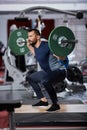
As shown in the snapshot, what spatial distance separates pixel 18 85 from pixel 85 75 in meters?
2.41

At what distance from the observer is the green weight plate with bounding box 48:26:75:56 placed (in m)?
4.64

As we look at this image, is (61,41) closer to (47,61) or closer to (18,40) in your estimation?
(47,61)

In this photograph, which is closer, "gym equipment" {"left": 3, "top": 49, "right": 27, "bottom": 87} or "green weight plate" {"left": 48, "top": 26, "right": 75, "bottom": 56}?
"green weight plate" {"left": 48, "top": 26, "right": 75, "bottom": 56}

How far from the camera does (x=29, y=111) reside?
16.8ft

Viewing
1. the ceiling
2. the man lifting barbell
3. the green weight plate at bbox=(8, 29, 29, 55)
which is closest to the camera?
the man lifting barbell

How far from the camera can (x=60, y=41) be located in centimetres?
473

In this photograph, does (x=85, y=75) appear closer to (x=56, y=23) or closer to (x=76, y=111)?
(x=56, y=23)

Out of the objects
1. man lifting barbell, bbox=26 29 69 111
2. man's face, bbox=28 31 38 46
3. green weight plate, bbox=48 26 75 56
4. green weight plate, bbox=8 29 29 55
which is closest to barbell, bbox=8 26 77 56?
green weight plate, bbox=48 26 75 56

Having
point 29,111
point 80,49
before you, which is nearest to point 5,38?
point 80,49

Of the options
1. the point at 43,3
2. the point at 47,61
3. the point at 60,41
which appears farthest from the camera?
the point at 43,3

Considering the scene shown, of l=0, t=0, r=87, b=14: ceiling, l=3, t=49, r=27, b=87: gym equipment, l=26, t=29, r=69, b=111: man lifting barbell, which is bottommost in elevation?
l=3, t=49, r=27, b=87: gym equipment

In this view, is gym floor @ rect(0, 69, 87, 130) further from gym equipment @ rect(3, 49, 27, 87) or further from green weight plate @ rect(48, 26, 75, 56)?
green weight plate @ rect(48, 26, 75, 56)

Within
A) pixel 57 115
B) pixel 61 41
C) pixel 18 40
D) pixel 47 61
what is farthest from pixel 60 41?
pixel 57 115

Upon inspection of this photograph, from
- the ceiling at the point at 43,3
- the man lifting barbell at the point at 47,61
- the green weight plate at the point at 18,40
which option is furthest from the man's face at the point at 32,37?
the ceiling at the point at 43,3
